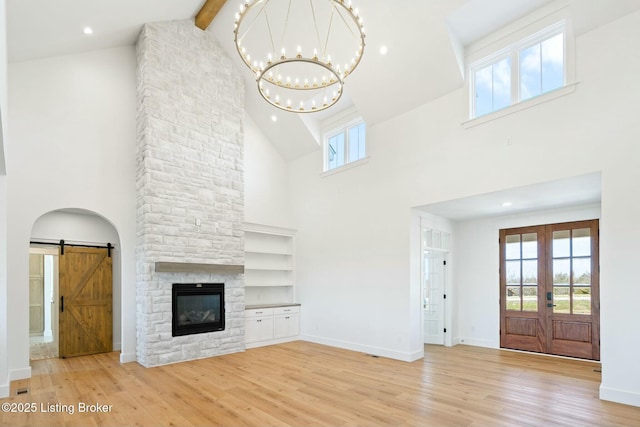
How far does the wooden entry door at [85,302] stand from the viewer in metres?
6.67

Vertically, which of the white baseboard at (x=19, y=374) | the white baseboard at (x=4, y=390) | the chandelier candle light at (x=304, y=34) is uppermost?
the chandelier candle light at (x=304, y=34)

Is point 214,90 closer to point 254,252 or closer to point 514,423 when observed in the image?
point 254,252

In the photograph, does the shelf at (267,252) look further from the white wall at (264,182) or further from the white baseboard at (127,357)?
the white baseboard at (127,357)

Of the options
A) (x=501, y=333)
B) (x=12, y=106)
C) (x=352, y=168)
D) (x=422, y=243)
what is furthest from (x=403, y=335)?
(x=12, y=106)

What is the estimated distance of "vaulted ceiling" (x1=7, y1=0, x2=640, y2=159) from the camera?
16.3 ft

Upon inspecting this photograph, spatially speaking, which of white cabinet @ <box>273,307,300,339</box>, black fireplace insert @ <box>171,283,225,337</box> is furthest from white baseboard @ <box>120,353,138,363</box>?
white cabinet @ <box>273,307,300,339</box>

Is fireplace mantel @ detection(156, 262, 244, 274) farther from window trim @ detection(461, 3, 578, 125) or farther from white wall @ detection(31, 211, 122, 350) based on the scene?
window trim @ detection(461, 3, 578, 125)

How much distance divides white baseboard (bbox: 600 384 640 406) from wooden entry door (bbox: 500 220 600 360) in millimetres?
2098

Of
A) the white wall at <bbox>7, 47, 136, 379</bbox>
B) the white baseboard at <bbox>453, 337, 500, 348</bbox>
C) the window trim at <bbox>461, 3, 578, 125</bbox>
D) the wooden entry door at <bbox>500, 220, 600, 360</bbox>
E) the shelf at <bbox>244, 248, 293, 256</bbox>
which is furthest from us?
the shelf at <bbox>244, 248, 293, 256</bbox>

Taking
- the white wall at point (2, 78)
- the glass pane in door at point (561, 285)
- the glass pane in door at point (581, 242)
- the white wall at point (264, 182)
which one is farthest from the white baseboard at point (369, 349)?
the white wall at point (2, 78)

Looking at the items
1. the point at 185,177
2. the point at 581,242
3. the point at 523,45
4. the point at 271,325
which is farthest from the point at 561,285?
the point at 185,177

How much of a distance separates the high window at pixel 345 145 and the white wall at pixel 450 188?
1.22ft

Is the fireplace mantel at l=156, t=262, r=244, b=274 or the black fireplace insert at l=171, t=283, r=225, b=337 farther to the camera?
the black fireplace insert at l=171, t=283, r=225, b=337

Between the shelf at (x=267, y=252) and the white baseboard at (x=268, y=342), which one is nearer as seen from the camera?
the white baseboard at (x=268, y=342)
